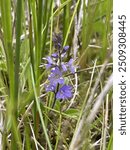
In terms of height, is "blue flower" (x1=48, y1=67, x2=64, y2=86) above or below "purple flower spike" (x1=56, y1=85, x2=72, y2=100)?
above

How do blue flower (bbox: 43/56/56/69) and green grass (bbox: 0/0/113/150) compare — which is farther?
blue flower (bbox: 43/56/56/69)

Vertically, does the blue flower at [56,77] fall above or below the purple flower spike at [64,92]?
above

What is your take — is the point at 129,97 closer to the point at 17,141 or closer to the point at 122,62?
the point at 122,62

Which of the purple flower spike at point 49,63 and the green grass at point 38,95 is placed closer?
the green grass at point 38,95

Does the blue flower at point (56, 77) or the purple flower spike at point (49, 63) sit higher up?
the purple flower spike at point (49, 63)

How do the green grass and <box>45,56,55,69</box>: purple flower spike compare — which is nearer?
the green grass

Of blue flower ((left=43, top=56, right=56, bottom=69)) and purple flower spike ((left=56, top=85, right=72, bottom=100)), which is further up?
blue flower ((left=43, top=56, right=56, bottom=69))

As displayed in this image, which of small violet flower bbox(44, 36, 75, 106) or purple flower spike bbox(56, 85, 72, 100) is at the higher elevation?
small violet flower bbox(44, 36, 75, 106)

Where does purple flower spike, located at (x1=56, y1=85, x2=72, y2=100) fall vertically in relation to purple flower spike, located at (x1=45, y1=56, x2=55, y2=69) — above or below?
below
